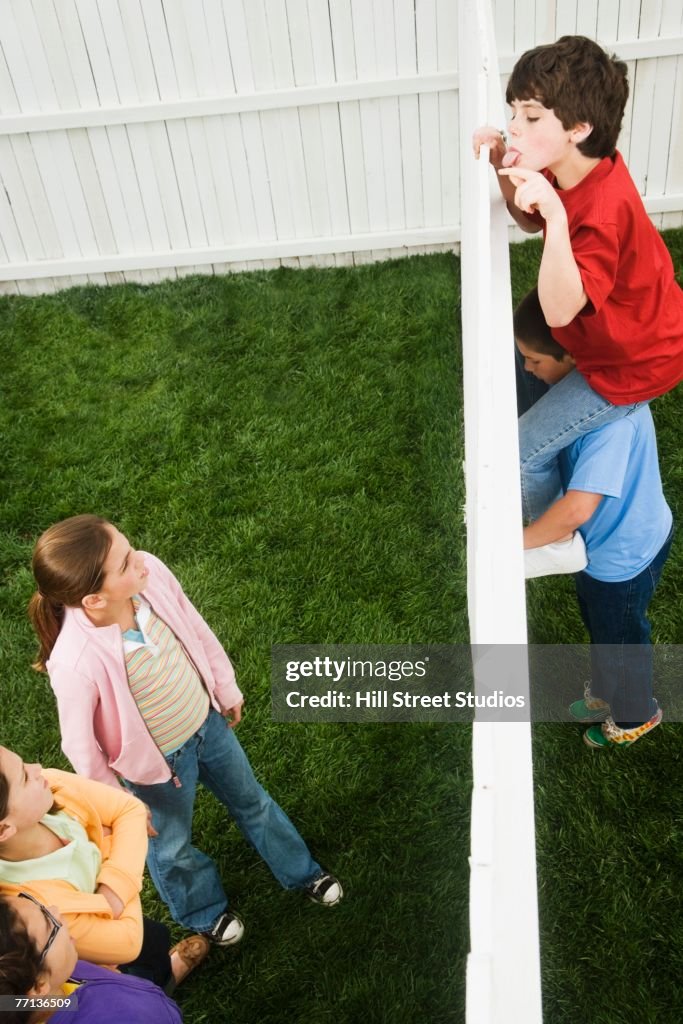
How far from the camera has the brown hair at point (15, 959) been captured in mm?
1484

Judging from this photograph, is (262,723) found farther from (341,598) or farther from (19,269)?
(19,269)

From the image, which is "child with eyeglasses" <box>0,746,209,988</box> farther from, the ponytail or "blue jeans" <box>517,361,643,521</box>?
"blue jeans" <box>517,361,643,521</box>

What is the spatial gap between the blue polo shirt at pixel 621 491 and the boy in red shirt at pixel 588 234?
0.21 ft

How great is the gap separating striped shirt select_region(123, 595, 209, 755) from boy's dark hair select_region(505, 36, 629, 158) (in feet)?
5.03

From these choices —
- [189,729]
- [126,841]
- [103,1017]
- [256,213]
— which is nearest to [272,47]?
[256,213]

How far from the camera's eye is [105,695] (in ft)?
6.95

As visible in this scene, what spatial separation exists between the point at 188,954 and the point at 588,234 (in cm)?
231

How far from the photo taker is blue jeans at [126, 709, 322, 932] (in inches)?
94.7

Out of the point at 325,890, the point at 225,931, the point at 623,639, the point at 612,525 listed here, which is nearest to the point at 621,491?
the point at 612,525

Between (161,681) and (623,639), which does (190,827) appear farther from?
(623,639)

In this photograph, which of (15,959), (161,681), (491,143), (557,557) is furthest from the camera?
(557,557)

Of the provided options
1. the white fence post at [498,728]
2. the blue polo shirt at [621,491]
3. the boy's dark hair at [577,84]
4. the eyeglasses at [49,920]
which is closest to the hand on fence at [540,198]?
the white fence post at [498,728]

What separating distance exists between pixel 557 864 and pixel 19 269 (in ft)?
16.6

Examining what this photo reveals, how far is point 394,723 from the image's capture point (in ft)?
10.7
